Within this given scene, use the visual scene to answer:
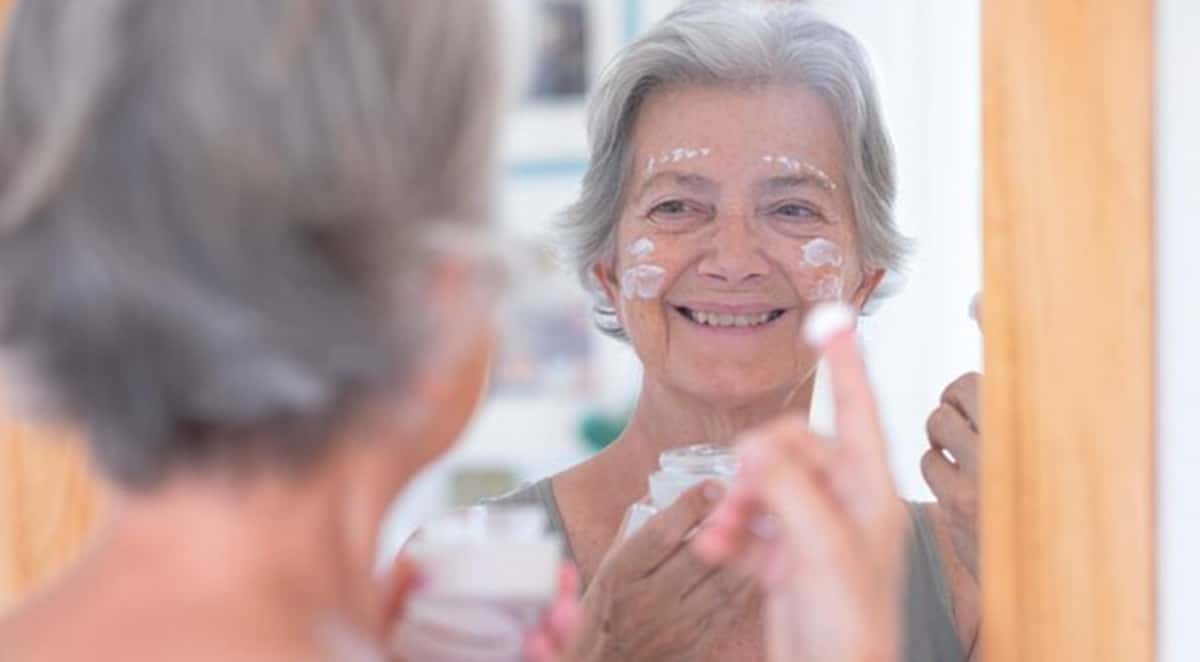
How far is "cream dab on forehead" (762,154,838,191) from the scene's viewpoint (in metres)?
1.42

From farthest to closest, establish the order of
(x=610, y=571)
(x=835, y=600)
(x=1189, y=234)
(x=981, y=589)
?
1. (x=610, y=571)
2. (x=981, y=589)
3. (x=1189, y=234)
4. (x=835, y=600)

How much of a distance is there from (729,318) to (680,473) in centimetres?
15

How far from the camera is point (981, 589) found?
1.19m

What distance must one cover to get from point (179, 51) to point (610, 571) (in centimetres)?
79

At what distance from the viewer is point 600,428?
4.81ft

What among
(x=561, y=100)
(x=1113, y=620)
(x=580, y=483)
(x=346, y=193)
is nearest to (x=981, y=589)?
(x=1113, y=620)

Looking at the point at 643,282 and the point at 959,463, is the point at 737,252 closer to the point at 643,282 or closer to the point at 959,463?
the point at 643,282

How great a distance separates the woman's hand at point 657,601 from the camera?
1372 millimetres

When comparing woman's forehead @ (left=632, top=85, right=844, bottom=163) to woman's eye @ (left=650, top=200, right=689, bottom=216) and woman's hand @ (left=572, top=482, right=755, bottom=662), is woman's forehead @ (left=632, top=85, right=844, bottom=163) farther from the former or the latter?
woman's hand @ (left=572, top=482, right=755, bottom=662)

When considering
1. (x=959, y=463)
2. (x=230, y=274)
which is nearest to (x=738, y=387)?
(x=959, y=463)

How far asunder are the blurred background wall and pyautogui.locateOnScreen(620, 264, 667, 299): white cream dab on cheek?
0.14 ft

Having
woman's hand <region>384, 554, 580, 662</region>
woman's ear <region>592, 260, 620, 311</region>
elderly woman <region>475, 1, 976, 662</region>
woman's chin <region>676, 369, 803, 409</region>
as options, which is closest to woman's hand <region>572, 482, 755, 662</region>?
elderly woman <region>475, 1, 976, 662</region>

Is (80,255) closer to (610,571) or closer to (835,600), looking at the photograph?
(835,600)

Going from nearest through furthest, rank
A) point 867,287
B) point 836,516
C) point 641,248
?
point 836,516, point 867,287, point 641,248
